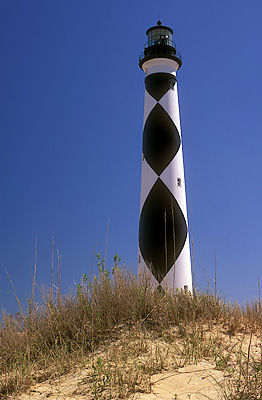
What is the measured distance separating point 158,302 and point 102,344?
3.75 ft

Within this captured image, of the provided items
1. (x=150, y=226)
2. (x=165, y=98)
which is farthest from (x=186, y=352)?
(x=165, y=98)

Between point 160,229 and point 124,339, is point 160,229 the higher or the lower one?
the higher one

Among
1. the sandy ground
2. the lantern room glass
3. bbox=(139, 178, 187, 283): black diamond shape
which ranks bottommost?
the sandy ground

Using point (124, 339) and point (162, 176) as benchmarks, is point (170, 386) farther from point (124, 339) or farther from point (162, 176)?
point (162, 176)

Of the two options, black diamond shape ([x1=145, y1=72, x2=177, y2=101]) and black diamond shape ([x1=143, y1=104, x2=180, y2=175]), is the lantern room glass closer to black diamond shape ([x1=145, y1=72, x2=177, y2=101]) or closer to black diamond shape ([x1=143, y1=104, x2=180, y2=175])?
black diamond shape ([x1=145, y1=72, x2=177, y2=101])

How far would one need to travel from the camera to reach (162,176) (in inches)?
488

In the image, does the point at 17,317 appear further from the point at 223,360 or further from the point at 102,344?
the point at 223,360

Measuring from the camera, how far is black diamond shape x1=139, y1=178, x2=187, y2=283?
11.7 metres

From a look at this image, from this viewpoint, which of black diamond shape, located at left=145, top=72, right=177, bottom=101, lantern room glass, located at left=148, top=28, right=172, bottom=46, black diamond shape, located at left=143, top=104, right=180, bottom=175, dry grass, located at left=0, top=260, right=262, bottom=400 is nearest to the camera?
dry grass, located at left=0, top=260, right=262, bottom=400

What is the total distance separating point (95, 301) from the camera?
19.3 feet

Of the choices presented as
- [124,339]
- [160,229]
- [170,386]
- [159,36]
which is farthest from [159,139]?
[170,386]

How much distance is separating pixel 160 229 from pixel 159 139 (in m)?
2.98

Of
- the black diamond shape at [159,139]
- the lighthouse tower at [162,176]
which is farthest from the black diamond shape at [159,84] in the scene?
the black diamond shape at [159,139]

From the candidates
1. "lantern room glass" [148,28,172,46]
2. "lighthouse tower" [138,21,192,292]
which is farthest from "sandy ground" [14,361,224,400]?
"lantern room glass" [148,28,172,46]
